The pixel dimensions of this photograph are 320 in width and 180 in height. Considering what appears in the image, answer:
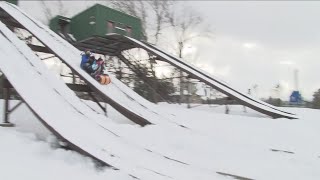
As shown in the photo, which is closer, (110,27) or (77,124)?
(77,124)

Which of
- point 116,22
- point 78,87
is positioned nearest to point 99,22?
point 116,22

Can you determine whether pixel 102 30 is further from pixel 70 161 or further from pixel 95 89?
pixel 70 161

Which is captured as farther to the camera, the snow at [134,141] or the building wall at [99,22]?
the building wall at [99,22]

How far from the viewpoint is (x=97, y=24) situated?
826 inches

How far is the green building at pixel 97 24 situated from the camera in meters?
21.1

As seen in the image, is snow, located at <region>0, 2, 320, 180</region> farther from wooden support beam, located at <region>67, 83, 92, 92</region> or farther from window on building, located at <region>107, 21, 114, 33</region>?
window on building, located at <region>107, 21, 114, 33</region>

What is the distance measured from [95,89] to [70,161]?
18.2 feet

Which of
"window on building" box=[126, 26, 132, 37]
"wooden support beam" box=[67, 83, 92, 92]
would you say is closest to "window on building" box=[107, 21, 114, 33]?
"window on building" box=[126, 26, 132, 37]

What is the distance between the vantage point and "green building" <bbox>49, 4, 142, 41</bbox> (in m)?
21.1

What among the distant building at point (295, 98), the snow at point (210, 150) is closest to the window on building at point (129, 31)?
the distant building at point (295, 98)

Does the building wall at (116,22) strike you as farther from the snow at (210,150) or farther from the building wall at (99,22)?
the snow at (210,150)

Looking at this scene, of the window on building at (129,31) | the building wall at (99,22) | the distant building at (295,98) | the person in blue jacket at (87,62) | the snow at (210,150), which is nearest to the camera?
the snow at (210,150)

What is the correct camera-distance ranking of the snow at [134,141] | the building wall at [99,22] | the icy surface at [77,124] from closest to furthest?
1. the snow at [134,141]
2. the icy surface at [77,124]
3. the building wall at [99,22]

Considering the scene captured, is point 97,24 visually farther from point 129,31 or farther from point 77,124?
point 77,124
